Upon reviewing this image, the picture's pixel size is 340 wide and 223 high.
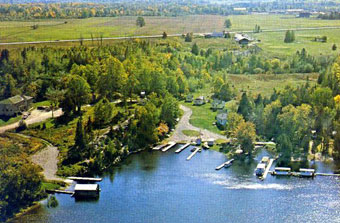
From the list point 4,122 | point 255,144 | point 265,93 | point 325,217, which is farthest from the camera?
point 265,93

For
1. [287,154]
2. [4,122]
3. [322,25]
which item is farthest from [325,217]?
[322,25]

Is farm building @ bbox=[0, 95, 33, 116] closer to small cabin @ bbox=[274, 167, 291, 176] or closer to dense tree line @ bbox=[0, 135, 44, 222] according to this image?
dense tree line @ bbox=[0, 135, 44, 222]

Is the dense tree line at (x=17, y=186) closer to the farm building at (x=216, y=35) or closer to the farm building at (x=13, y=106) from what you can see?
the farm building at (x=13, y=106)

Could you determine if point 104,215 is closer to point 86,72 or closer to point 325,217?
point 325,217

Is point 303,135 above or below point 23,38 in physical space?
below

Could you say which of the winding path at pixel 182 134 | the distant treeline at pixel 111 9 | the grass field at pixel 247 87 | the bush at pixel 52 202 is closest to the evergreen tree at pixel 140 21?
the distant treeline at pixel 111 9
